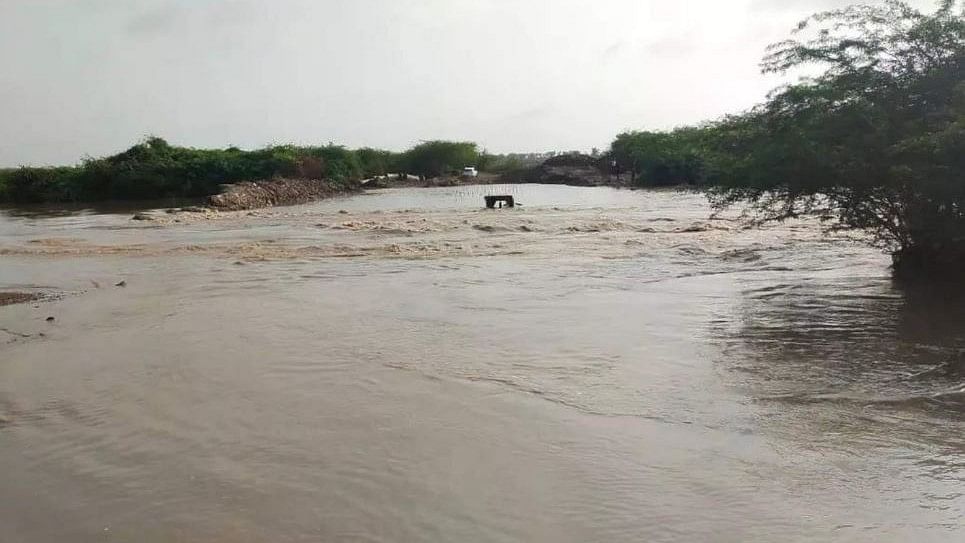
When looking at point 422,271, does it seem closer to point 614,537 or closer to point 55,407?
point 55,407

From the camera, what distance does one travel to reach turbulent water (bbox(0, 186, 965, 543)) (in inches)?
Result: 160

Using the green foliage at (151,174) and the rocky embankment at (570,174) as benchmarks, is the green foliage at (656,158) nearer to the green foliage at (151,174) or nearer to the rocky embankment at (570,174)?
the rocky embankment at (570,174)

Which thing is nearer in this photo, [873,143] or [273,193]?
[873,143]

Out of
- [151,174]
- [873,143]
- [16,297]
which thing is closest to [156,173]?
[151,174]

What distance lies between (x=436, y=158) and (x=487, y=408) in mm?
61299

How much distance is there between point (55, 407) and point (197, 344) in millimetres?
2088

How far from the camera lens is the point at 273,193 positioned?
37.4 meters

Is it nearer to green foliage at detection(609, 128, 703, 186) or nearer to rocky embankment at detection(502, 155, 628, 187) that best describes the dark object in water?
green foliage at detection(609, 128, 703, 186)

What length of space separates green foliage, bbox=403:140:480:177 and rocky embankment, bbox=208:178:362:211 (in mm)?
17667

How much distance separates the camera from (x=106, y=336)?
8.48 metres

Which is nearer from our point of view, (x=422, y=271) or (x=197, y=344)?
(x=197, y=344)

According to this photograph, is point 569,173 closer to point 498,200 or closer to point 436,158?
point 436,158

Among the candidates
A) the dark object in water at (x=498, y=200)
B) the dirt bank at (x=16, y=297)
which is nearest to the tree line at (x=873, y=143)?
the dirt bank at (x=16, y=297)

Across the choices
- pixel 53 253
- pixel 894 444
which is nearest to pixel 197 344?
pixel 894 444
